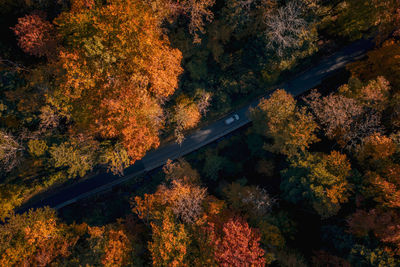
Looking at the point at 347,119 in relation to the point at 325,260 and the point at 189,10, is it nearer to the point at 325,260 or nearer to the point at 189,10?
the point at 325,260

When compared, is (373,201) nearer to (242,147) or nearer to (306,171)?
(306,171)

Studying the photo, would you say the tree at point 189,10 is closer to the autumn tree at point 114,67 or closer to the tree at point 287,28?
the autumn tree at point 114,67

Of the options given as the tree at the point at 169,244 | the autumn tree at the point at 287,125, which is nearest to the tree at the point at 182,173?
the tree at the point at 169,244

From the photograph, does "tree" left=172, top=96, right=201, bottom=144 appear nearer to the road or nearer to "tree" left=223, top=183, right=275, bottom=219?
the road

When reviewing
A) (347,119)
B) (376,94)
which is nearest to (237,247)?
(347,119)

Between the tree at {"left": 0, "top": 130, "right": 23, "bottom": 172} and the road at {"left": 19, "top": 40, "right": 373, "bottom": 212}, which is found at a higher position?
the tree at {"left": 0, "top": 130, "right": 23, "bottom": 172}

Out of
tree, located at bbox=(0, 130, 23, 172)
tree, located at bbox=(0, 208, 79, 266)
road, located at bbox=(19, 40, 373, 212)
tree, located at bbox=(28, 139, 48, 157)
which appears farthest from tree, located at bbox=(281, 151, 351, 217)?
tree, located at bbox=(0, 130, 23, 172)
